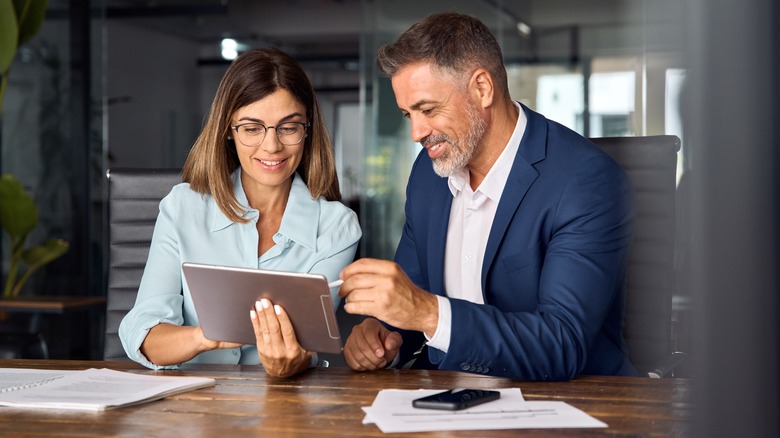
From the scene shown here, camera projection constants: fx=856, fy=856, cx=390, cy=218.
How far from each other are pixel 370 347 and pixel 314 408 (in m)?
0.38

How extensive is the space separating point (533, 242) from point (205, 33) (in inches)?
374

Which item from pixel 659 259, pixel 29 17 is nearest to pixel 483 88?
pixel 659 259

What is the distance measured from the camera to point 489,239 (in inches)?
71.7

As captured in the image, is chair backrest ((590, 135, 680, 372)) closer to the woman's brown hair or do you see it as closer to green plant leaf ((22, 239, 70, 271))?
the woman's brown hair

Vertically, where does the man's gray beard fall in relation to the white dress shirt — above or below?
above

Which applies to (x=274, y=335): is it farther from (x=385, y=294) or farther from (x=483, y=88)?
(x=483, y=88)

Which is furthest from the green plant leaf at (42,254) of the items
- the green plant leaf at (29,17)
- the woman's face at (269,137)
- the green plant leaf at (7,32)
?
the woman's face at (269,137)

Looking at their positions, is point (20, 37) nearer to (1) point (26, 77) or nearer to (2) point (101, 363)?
(1) point (26, 77)

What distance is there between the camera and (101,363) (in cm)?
178

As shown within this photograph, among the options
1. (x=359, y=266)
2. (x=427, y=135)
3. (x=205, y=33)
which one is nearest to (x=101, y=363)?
(x=359, y=266)

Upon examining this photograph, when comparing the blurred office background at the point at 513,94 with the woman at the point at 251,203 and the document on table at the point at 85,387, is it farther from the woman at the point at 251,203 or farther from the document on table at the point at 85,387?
the document on table at the point at 85,387

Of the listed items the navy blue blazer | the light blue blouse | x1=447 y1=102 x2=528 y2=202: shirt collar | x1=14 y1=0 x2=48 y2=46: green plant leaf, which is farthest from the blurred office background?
x1=14 y1=0 x2=48 y2=46: green plant leaf

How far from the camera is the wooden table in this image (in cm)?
→ 116

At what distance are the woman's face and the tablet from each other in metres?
0.51
